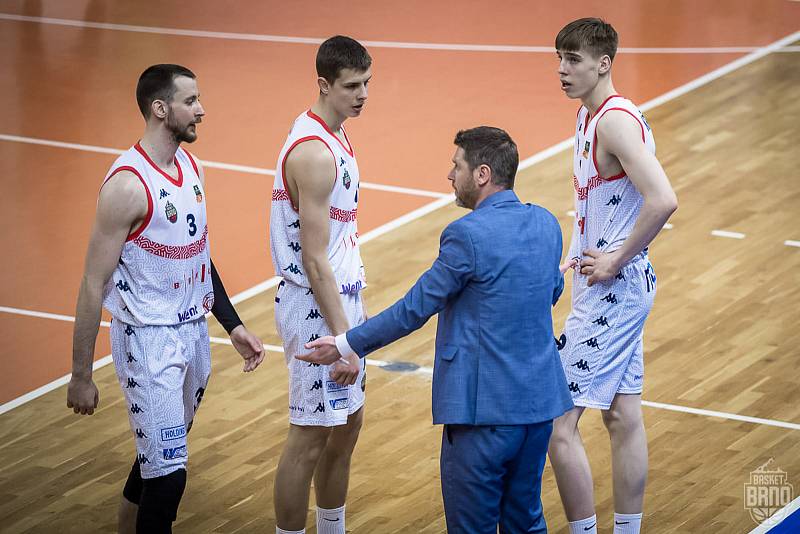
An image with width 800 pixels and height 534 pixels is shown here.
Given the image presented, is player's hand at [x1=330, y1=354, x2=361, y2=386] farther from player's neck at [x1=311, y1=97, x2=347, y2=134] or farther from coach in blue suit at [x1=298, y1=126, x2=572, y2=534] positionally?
player's neck at [x1=311, y1=97, x2=347, y2=134]

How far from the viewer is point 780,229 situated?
31.7 feet

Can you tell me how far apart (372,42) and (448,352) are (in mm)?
10560

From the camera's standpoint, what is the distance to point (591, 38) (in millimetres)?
5457

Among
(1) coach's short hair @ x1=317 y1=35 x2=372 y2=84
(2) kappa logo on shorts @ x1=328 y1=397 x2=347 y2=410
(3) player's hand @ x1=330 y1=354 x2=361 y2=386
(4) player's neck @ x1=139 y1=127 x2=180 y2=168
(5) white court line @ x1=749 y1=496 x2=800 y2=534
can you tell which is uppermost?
(1) coach's short hair @ x1=317 y1=35 x2=372 y2=84

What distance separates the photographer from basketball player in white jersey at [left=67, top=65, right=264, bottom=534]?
5.11 metres

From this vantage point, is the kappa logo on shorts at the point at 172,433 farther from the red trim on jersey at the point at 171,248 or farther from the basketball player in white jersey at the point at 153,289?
the red trim on jersey at the point at 171,248

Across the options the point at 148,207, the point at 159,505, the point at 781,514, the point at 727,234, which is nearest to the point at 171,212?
the point at 148,207

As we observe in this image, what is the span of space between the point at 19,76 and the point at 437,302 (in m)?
10.3

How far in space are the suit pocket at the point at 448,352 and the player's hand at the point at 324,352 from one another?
402mm

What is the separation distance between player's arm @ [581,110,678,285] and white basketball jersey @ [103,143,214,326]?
1.63 m

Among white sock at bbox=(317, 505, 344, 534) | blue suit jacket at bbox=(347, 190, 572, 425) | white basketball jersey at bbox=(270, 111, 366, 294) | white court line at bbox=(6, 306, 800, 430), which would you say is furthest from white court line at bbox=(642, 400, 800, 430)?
blue suit jacket at bbox=(347, 190, 572, 425)

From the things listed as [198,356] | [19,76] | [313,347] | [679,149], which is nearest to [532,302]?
[313,347]

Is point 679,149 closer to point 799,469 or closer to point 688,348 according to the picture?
point 688,348

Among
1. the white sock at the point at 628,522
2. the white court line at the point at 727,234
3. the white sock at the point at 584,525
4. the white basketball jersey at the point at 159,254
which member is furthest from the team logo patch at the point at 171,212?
the white court line at the point at 727,234
